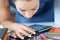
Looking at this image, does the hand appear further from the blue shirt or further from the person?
the blue shirt

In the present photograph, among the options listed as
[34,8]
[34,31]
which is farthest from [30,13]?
[34,31]

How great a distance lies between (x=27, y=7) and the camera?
26.5 inches

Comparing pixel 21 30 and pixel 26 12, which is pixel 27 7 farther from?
pixel 21 30

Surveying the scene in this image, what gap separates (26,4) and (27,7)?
21 millimetres

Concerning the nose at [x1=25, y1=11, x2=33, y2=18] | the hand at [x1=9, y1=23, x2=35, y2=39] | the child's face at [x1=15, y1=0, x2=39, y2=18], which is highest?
the child's face at [x1=15, y1=0, x2=39, y2=18]

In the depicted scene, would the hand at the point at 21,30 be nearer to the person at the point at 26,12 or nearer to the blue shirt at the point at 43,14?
the person at the point at 26,12

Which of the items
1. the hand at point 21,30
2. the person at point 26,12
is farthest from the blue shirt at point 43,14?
the hand at point 21,30

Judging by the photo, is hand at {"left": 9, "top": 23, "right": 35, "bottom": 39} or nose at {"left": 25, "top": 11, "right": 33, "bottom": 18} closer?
hand at {"left": 9, "top": 23, "right": 35, "bottom": 39}

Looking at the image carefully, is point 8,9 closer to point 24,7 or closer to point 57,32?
point 24,7

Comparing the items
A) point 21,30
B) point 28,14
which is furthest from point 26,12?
point 21,30

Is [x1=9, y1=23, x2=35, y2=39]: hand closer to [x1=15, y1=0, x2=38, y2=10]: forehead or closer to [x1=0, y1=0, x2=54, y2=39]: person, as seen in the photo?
[x1=0, y1=0, x2=54, y2=39]: person

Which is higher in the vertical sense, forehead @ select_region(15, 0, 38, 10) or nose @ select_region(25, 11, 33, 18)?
forehead @ select_region(15, 0, 38, 10)

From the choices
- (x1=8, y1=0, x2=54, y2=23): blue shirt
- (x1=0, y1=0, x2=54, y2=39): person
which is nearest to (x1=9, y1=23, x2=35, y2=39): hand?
(x1=0, y1=0, x2=54, y2=39): person

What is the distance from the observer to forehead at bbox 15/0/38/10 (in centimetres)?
66
